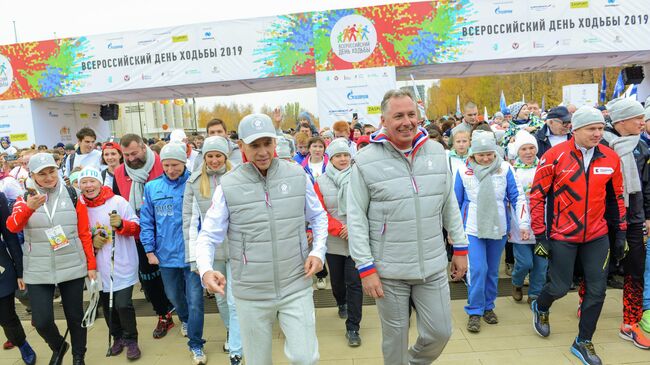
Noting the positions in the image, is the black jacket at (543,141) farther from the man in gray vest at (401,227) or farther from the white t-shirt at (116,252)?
the white t-shirt at (116,252)

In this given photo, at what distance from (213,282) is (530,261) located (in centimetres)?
352

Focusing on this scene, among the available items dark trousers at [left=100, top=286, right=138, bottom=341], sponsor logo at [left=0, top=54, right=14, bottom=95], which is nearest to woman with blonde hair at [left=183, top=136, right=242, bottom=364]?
dark trousers at [left=100, top=286, right=138, bottom=341]

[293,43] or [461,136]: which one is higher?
[293,43]

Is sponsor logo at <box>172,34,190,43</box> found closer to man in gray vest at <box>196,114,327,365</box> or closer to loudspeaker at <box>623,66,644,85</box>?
man in gray vest at <box>196,114,327,365</box>

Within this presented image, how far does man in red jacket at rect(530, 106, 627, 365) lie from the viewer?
3352 mm

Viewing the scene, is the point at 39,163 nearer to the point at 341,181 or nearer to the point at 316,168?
the point at 341,181

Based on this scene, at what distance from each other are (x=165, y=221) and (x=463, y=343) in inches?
117

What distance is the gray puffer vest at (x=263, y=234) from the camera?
8.38 feet

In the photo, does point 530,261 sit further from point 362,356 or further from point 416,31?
point 416,31

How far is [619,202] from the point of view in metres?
3.44

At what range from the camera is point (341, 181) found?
412cm

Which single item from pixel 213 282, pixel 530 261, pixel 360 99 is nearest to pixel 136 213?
pixel 213 282

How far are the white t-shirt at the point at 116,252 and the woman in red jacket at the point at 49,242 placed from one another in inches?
8.5

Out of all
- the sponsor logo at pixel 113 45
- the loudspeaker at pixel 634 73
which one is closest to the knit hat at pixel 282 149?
the sponsor logo at pixel 113 45
